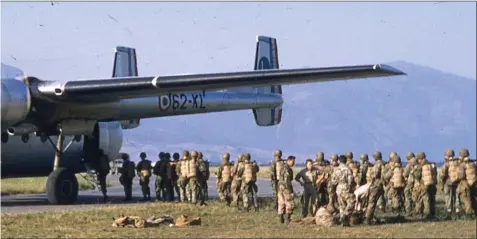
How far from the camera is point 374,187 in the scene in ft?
57.9

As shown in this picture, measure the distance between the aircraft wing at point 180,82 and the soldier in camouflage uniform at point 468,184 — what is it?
2.44 meters

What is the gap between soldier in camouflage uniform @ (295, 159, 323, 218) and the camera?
18422mm

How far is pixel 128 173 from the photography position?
26.0 meters

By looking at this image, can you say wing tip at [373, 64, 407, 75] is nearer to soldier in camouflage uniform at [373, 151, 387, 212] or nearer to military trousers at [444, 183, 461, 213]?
soldier in camouflage uniform at [373, 151, 387, 212]

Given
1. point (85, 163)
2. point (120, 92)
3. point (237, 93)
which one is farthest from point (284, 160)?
Result: point (237, 93)

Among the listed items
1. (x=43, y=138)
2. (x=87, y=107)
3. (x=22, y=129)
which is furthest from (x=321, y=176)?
(x=43, y=138)

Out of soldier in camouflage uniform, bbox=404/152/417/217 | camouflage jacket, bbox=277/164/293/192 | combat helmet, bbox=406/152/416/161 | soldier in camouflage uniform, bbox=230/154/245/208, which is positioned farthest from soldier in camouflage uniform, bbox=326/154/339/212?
soldier in camouflage uniform, bbox=230/154/245/208

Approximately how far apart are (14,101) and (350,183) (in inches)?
354

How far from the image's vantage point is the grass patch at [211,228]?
615 inches

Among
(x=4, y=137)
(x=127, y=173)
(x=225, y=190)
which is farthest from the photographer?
(x=127, y=173)

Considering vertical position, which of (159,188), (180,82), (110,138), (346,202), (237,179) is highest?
(180,82)

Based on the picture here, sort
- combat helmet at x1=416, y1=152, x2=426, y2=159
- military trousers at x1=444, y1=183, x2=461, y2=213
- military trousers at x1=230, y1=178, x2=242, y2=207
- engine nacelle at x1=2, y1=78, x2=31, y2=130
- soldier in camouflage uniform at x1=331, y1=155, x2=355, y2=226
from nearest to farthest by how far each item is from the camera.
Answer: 1. soldier in camouflage uniform at x1=331, y1=155, x2=355, y2=226
2. military trousers at x1=444, y1=183, x2=461, y2=213
3. combat helmet at x1=416, y1=152, x2=426, y2=159
4. engine nacelle at x1=2, y1=78, x2=31, y2=130
5. military trousers at x1=230, y1=178, x2=242, y2=207

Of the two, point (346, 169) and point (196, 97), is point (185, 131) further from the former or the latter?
point (346, 169)

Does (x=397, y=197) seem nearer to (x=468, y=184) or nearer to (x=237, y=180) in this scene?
(x=468, y=184)
